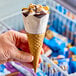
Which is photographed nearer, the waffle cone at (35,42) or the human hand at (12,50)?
the waffle cone at (35,42)

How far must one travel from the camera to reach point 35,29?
4.29ft

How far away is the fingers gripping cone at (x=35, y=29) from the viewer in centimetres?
→ 127

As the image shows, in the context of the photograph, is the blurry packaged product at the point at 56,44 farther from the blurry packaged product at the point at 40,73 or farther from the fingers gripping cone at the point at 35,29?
the fingers gripping cone at the point at 35,29

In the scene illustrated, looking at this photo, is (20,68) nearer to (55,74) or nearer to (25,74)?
(25,74)

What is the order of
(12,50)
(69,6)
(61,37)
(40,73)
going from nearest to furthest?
(12,50) < (69,6) < (40,73) < (61,37)

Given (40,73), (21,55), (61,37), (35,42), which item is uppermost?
(35,42)

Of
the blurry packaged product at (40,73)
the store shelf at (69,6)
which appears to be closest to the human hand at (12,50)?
the store shelf at (69,6)

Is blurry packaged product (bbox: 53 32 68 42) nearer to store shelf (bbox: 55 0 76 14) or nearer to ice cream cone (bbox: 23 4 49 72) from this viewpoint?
store shelf (bbox: 55 0 76 14)

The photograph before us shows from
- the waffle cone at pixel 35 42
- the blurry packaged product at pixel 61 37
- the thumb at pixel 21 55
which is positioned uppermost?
the waffle cone at pixel 35 42

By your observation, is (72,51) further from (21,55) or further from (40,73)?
(21,55)

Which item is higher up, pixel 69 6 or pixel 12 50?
pixel 69 6

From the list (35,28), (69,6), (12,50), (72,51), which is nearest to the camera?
(35,28)

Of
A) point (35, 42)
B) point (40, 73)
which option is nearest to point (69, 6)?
point (35, 42)

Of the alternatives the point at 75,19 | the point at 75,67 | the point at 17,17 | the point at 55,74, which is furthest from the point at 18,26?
the point at 55,74
